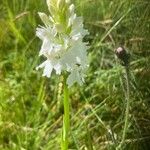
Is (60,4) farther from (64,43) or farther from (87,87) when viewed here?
(87,87)

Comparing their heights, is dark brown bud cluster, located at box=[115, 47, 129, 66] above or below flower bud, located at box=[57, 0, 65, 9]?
below

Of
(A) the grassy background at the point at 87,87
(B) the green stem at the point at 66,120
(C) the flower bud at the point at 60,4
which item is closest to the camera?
(C) the flower bud at the point at 60,4

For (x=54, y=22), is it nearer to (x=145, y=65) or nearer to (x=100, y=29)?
(x=145, y=65)

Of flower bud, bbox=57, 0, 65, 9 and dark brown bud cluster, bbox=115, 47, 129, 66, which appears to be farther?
dark brown bud cluster, bbox=115, 47, 129, 66

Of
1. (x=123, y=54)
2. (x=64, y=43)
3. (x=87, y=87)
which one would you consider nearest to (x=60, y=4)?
(x=64, y=43)

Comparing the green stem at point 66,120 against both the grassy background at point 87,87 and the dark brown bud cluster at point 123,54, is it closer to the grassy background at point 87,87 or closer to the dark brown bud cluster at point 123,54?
the dark brown bud cluster at point 123,54

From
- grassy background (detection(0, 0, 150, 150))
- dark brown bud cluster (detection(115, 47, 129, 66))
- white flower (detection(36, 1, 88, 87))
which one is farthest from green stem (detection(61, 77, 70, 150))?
grassy background (detection(0, 0, 150, 150))

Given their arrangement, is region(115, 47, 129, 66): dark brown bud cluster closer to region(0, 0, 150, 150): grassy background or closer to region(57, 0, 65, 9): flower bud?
region(57, 0, 65, 9): flower bud

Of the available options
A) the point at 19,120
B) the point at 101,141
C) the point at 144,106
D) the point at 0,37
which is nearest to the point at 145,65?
the point at 144,106

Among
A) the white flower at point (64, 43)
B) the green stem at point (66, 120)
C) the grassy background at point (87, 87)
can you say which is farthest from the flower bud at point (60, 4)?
the grassy background at point (87, 87)
